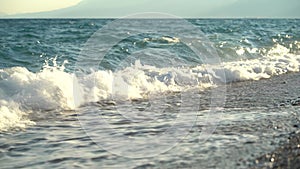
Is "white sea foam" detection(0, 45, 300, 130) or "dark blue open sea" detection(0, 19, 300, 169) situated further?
"white sea foam" detection(0, 45, 300, 130)

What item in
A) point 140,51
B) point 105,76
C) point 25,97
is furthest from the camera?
point 140,51

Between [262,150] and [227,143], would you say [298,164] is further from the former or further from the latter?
[227,143]

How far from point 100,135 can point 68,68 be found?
716cm

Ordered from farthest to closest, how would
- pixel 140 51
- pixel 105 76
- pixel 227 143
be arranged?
pixel 140 51 → pixel 105 76 → pixel 227 143

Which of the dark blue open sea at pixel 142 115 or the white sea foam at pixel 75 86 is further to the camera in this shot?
the white sea foam at pixel 75 86

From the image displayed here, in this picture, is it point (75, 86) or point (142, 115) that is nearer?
point (142, 115)

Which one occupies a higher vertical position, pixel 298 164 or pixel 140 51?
pixel 140 51

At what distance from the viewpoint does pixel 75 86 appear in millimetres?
8266

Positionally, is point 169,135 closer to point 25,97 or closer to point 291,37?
point 25,97

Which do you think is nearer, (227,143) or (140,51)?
(227,143)

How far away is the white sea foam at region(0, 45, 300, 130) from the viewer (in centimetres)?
683

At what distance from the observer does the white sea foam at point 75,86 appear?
6832mm

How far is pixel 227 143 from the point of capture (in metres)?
4.32

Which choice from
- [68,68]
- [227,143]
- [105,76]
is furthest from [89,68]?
[227,143]
